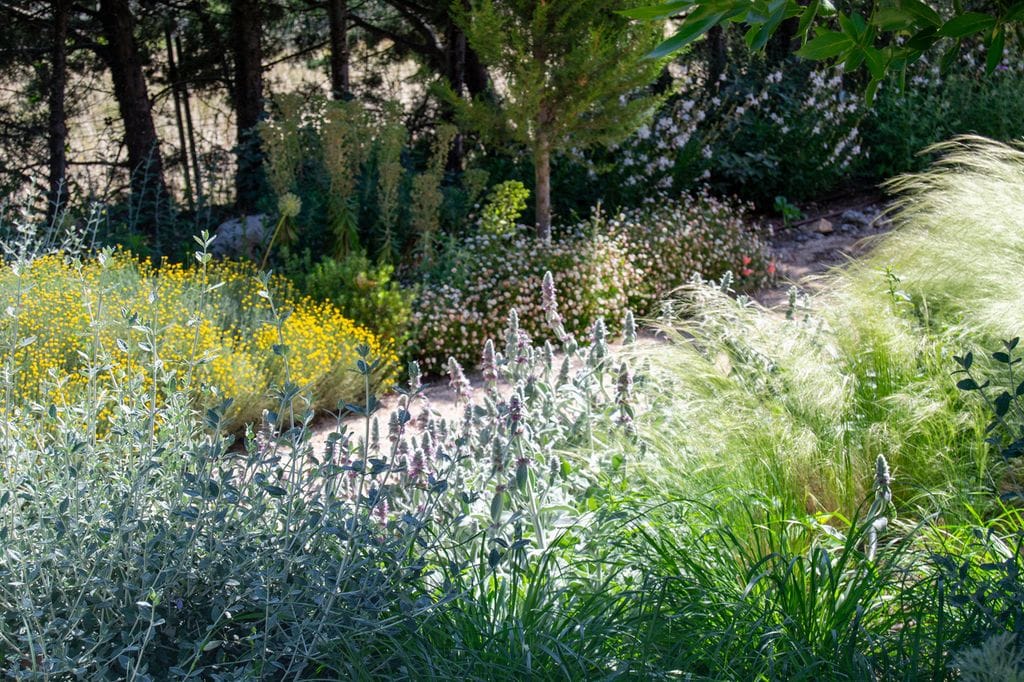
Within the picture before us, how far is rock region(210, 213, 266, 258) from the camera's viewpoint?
8945 millimetres

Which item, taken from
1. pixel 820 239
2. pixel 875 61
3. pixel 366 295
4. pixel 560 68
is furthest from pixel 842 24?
pixel 820 239

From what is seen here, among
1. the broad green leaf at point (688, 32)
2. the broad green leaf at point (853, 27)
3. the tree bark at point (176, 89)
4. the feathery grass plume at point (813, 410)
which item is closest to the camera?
the broad green leaf at point (688, 32)

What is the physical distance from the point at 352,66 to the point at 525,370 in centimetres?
1058

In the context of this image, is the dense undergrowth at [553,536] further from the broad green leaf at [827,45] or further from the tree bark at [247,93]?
the tree bark at [247,93]

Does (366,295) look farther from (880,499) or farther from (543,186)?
(880,499)

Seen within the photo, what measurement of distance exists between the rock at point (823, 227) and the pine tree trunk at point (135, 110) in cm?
680

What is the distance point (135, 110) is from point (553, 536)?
911 cm

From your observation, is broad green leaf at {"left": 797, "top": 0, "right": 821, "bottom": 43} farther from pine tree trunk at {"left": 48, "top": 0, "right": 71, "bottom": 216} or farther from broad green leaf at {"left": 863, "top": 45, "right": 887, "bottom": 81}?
pine tree trunk at {"left": 48, "top": 0, "right": 71, "bottom": 216}

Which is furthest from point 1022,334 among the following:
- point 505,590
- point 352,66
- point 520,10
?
point 352,66

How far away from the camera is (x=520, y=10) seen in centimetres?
818

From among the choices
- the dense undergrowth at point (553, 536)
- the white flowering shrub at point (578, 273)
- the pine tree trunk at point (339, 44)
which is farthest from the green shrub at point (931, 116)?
the dense undergrowth at point (553, 536)

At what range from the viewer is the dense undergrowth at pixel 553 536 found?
219cm

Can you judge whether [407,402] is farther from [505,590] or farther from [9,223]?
[9,223]

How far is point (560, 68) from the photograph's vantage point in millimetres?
8086
